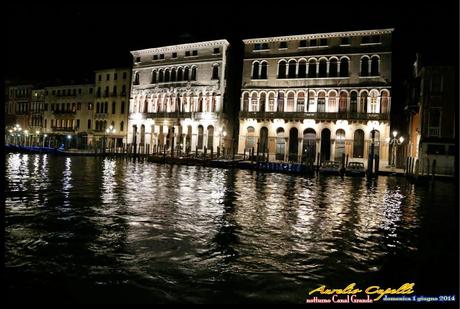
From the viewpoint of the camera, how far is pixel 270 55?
115ft

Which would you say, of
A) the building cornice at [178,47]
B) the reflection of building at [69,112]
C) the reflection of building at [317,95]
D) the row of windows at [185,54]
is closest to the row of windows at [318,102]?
the reflection of building at [317,95]

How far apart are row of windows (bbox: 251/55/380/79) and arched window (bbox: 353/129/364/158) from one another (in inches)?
203

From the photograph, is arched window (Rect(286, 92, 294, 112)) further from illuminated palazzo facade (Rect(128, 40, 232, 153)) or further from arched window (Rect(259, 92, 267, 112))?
illuminated palazzo facade (Rect(128, 40, 232, 153))

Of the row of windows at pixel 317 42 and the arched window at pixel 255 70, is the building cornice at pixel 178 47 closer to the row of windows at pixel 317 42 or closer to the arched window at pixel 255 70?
the arched window at pixel 255 70

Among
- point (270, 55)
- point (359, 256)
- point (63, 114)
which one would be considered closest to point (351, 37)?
point (270, 55)

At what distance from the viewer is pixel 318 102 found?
3294 cm

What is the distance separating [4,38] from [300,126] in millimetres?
31828

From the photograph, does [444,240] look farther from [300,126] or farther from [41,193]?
[300,126]

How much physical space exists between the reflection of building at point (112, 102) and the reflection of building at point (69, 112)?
5.20ft

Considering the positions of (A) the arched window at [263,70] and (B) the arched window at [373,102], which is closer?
(B) the arched window at [373,102]

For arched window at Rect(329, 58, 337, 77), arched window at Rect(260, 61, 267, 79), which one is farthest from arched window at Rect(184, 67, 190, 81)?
arched window at Rect(329, 58, 337, 77)

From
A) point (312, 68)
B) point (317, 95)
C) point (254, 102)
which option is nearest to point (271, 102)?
point (254, 102)

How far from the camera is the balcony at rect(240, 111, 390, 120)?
30.6 metres

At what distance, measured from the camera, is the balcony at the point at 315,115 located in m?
30.6
